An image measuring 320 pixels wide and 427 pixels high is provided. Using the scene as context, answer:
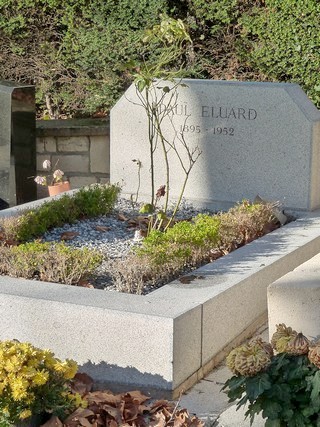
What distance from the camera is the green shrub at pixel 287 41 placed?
9.62 meters

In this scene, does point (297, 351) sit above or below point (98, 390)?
above

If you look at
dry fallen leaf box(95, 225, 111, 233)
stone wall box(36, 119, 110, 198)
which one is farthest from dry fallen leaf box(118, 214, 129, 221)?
stone wall box(36, 119, 110, 198)

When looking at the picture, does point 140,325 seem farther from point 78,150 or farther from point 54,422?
point 78,150

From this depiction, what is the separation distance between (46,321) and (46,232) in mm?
1857

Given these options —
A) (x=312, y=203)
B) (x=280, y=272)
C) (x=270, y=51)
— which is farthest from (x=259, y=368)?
(x=270, y=51)

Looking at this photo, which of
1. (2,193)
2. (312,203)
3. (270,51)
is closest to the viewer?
(312,203)

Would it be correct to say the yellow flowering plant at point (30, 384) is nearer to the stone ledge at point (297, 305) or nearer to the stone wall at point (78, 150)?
the stone ledge at point (297, 305)

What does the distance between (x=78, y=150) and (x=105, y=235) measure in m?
2.92

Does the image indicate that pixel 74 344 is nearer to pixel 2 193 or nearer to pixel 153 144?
pixel 153 144

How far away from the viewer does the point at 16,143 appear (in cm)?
816

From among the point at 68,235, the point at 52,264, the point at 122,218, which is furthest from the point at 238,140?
the point at 52,264

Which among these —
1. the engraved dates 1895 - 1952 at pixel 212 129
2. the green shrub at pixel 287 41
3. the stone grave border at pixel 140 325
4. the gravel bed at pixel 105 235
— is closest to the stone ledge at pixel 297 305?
the stone grave border at pixel 140 325

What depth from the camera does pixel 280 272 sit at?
18.0ft

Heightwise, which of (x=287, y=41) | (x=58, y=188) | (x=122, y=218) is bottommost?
(x=122, y=218)
